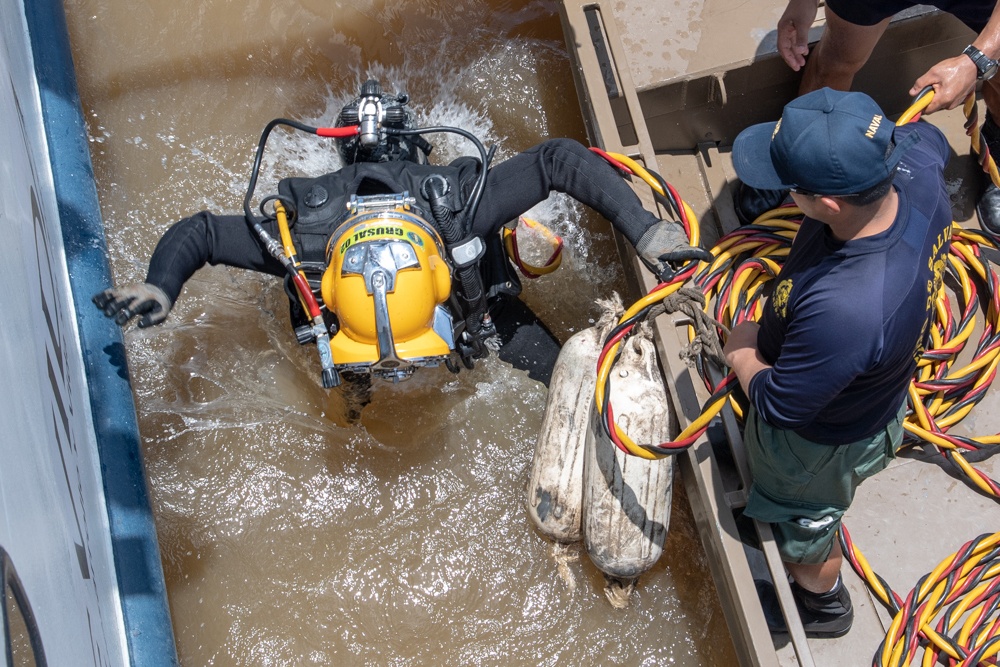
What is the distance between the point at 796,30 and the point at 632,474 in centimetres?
173

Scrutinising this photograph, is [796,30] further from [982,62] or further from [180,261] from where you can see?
[180,261]

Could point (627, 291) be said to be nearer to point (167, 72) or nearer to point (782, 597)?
point (782, 597)

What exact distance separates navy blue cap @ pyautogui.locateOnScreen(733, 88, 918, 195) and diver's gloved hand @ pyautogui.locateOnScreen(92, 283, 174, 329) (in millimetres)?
1765

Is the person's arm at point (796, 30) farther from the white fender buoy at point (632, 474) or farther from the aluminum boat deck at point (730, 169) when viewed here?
the white fender buoy at point (632, 474)

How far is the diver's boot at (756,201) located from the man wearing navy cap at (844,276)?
1.06 metres

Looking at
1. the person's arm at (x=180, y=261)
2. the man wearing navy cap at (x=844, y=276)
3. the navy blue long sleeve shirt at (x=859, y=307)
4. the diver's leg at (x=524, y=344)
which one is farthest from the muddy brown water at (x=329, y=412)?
the navy blue long sleeve shirt at (x=859, y=307)

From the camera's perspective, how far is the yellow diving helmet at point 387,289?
236 centimetres

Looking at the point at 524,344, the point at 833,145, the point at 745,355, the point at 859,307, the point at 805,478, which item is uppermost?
the point at 833,145

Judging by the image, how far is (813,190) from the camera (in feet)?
5.93

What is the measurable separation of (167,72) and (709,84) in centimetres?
257

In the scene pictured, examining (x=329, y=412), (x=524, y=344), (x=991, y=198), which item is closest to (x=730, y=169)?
(x=991, y=198)

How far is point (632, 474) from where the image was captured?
2.85 metres

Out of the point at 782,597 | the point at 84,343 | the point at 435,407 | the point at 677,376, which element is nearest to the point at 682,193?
the point at 677,376

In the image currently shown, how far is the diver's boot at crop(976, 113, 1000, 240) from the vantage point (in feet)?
10.6
